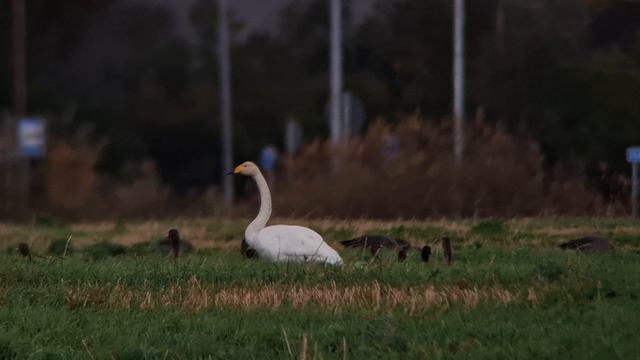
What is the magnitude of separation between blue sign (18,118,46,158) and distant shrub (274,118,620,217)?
34.0 ft

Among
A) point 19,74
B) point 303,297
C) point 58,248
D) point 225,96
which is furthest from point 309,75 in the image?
point 303,297

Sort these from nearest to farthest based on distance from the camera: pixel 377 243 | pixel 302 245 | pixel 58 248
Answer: pixel 302 245 < pixel 377 243 < pixel 58 248

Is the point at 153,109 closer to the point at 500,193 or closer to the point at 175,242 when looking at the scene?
the point at 500,193

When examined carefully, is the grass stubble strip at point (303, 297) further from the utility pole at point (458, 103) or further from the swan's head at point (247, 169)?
the utility pole at point (458, 103)

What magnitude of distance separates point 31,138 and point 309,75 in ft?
29.3

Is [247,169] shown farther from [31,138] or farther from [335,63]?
[31,138]

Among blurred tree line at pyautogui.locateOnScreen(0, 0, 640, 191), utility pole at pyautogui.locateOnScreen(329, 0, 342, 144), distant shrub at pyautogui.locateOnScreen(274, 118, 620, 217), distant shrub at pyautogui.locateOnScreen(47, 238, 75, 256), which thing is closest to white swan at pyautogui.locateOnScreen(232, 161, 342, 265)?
distant shrub at pyautogui.locateOnScreen(47, 238, 75, 256)

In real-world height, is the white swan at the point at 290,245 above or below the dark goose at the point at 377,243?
above

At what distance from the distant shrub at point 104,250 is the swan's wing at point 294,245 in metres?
2.36

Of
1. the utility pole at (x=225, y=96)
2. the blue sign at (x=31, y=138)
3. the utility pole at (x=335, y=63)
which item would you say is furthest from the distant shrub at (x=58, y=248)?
the utility pole at (x=225, y=96)

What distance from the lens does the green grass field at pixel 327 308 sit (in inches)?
348

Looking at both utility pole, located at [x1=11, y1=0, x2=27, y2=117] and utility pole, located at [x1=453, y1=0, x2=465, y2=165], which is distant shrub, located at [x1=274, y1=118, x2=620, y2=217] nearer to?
utility pole, located at [x1=453, y1=0, x2=465, y2=165]

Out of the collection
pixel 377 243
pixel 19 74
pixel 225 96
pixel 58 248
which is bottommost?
pixel 58 248

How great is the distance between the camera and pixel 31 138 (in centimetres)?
3709
